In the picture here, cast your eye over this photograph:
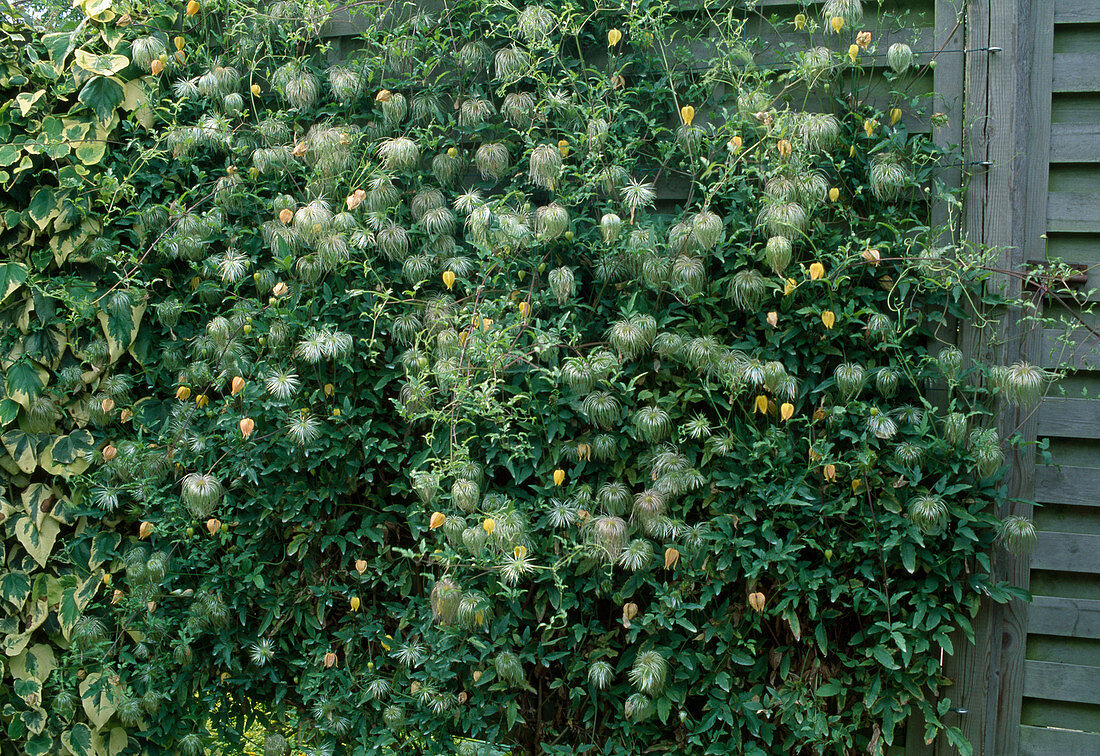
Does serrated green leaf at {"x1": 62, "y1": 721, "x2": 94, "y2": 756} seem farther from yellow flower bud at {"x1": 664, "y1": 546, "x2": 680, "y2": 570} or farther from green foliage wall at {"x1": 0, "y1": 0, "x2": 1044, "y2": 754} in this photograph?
yellow flower bud at {"x1": 664, "y1": 546, "x2": 680, "y2": 570}

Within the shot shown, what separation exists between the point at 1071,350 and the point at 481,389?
1588 millimetres

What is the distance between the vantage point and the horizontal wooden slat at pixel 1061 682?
199cm

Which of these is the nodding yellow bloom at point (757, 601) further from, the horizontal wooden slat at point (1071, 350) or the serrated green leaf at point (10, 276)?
the serrated green leaf at point (10, 276)

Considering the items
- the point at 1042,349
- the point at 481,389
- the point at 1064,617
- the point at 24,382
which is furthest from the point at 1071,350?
the point at 24,382

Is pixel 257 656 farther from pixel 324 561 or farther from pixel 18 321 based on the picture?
pixel 18 321

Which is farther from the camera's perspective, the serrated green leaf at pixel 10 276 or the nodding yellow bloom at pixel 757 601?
the serrated green leaf at pixel 10 276

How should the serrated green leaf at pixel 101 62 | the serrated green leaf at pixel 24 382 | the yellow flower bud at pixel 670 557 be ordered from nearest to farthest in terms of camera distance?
the yellow flower bud at pixel 670 557 → the serrated green leaf at pixel 101 62 → the serrated green leaf at pixel 24 382

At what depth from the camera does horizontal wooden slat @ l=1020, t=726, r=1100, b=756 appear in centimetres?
200

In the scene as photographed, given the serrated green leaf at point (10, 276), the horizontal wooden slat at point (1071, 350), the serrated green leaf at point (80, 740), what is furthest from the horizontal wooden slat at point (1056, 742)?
the serrated green leaf at point (10, 276)

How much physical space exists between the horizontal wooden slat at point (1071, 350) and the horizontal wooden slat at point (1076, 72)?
2.13 ft

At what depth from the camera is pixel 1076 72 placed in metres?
1.99

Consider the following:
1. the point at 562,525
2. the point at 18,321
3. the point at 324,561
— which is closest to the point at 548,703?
the point at 562,525

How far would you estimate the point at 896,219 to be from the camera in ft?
6.71

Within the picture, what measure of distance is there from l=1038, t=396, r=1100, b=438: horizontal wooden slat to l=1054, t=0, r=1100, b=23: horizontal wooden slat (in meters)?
1.01
